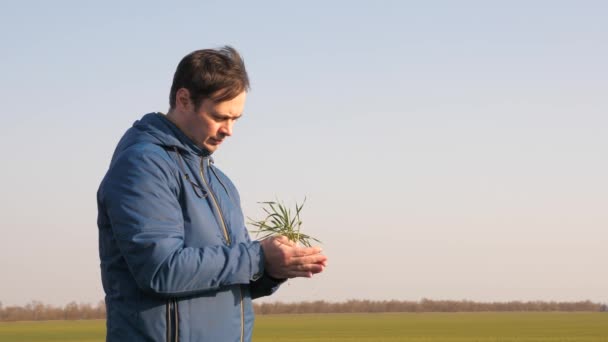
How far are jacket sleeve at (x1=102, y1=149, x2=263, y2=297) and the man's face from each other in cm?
23

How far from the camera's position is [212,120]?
4.18 m

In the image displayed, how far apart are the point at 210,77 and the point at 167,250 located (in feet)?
2.51

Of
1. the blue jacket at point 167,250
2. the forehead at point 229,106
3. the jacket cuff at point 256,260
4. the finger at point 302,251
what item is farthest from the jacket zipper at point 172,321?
the forehead at point 229,106

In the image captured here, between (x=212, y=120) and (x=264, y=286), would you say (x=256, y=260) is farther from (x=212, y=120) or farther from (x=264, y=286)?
(x=212, y=120)

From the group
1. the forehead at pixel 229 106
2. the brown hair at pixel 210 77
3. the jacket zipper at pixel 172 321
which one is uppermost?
the brown hair at pixel 210 77

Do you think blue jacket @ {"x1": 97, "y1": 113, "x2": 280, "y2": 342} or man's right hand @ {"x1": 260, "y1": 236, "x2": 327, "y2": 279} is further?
man's right hand @ {"x1": 260, "y1": 236, "x2": 327, "y2": 279}

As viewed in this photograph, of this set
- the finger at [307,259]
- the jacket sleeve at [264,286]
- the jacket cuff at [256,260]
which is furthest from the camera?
the jacket sleeve at [264,286]

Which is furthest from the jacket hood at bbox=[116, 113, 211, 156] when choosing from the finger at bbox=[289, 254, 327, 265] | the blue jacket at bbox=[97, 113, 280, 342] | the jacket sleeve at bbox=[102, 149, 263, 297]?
the finger at bbox=[289, 254, 327, 265]

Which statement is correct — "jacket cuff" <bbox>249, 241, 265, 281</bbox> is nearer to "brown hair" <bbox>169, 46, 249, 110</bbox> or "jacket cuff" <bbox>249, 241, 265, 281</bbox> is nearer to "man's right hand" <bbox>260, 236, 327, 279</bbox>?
"man's right hand" <bbox>260, 236, 327, 279</bbox>

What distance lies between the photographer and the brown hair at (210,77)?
13.5ft

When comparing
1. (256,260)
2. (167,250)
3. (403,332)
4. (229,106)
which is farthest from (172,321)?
(403,332)

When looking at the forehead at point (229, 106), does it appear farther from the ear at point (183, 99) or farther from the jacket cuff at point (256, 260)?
the jacket cuff at point (256, 260)

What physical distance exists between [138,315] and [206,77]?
3.34ft

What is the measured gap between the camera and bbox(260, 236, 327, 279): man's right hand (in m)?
4.10
